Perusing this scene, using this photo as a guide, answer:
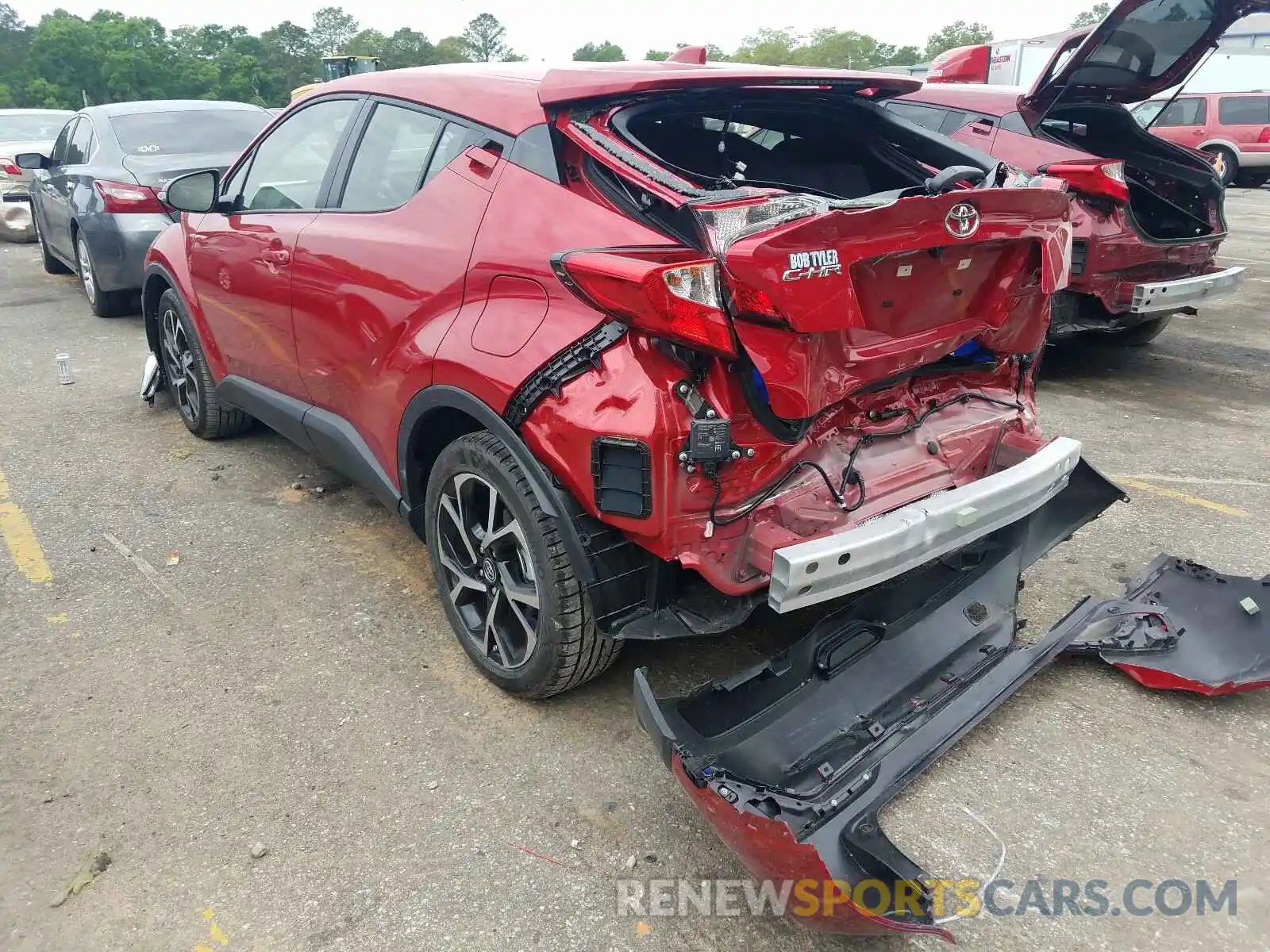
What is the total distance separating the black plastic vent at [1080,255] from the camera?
5363 mm

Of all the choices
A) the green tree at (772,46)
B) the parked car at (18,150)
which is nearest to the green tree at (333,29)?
the green tree at (772,46)

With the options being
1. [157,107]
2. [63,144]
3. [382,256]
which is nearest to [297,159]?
[382,256]

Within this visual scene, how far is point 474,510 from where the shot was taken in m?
2.79

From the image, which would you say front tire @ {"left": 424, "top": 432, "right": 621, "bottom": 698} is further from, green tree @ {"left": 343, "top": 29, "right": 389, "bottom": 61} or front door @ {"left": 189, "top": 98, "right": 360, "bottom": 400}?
green tree @ {"left": 343, "top": 29, "right": 389, "bottom": 61}

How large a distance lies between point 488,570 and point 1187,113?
2059 cm

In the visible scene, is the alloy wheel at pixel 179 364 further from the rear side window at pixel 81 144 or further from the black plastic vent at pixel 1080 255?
the black plastic vent at pixel 1080 255

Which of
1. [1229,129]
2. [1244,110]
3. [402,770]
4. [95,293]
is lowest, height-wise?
[402,770]

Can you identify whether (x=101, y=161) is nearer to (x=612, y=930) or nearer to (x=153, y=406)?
(x=153, y=406)

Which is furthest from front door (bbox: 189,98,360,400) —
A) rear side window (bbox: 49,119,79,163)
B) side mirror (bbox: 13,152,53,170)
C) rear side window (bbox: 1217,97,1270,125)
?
rear side window (bbox: 1217,97,1270,125)

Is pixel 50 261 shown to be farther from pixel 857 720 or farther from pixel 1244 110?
pixel 1244 110

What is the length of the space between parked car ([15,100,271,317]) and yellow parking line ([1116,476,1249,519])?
21.8 feet

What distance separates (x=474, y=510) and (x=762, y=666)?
1019mm

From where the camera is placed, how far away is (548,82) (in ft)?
8.28

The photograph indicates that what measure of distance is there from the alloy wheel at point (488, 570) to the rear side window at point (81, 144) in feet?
23.0
